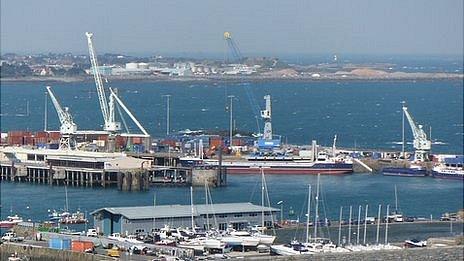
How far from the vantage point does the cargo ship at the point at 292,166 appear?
35281 mm

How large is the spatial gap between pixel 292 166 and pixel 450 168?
136 inches

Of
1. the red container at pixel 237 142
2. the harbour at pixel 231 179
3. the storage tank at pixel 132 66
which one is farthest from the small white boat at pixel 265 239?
the storage tank at pixel 132 66

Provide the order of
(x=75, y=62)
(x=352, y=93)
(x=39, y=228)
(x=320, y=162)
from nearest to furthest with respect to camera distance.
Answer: (x=39, y=228)
(x=320, y=162)
(x=352, y=93)
(x=75, y=62)

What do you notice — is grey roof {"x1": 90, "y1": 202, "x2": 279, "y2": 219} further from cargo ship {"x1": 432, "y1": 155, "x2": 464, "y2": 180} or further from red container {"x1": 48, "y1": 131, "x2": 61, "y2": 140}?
red container {"x1": 48, "y1": 131, "x2": 61, "y2": 140}

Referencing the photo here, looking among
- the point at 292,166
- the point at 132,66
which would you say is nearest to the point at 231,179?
the point at 292,166

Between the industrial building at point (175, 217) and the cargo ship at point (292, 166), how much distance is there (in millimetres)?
13033

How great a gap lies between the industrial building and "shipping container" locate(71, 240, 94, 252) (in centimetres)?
148

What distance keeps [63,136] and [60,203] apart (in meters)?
8.84

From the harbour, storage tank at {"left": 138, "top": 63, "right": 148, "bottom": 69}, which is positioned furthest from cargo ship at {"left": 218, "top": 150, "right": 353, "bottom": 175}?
storage tank at {"left": 138, "top": 63, "right": 148, "bottom": 69}

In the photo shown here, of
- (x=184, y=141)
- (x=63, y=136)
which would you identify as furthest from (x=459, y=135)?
(x=63, y=136)

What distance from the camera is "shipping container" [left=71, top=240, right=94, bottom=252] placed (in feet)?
61.5

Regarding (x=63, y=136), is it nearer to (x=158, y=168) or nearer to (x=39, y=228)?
(x=158, y=168)

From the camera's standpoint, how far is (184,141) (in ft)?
128

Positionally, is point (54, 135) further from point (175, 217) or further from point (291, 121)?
point (175, 217)
